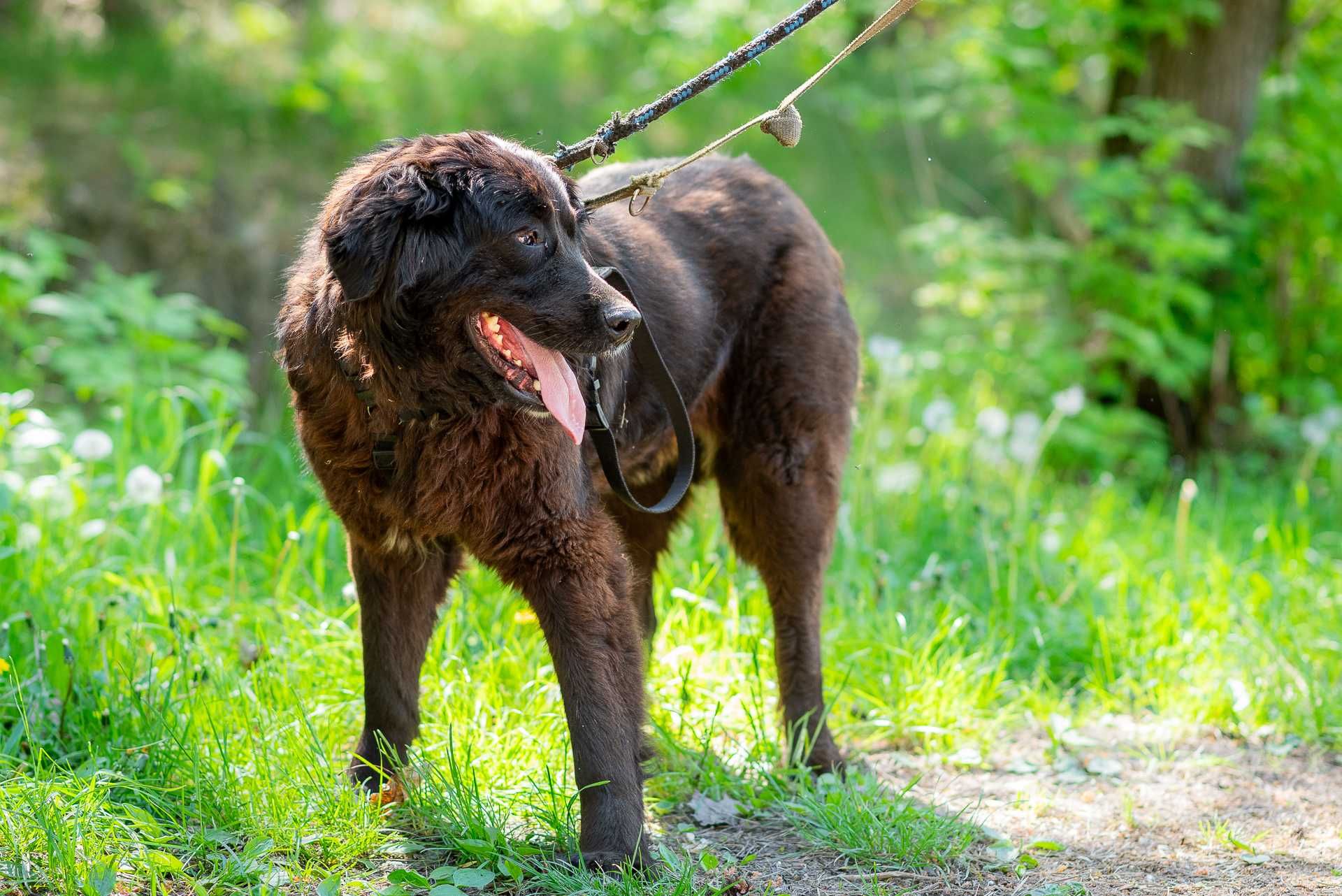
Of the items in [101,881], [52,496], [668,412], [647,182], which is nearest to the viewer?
[101,881]

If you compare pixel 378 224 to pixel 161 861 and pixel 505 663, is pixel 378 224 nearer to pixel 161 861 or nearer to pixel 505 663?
pixel 161 861

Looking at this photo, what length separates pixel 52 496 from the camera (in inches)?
170

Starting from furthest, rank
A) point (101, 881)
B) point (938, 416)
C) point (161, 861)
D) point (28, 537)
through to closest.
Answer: point (938, 416), point (28, 537), point (161, 861), point (101, 881)

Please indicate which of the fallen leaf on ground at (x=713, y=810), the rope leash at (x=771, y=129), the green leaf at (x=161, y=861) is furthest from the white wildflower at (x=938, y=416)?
the green leaf at (x=161, y=861)

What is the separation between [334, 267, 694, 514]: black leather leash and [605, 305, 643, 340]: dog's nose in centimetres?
24

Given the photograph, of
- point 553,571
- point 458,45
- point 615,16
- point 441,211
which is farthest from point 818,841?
point 458,45

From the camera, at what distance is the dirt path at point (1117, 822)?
2.91m

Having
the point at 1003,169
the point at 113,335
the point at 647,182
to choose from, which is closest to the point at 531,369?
the point at 647,182

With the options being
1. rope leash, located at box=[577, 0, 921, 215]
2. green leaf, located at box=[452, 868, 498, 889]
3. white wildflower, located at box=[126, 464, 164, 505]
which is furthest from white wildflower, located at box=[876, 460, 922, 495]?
green leaf, located at box=[452, 868, 498, 889]

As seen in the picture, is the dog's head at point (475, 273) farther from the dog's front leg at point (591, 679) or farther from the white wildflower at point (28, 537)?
the white wildflower at point (28, 537)

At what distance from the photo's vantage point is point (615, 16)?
348 inches

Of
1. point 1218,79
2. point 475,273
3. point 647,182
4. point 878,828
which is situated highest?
point 1218,79

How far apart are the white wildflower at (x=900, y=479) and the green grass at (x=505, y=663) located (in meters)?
0.02

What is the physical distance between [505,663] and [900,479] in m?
2.25
